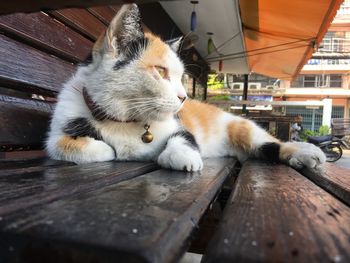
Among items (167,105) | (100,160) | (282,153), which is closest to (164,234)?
(100,160)

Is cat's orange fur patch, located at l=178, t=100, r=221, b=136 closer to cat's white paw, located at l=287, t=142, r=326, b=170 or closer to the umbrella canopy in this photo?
cat's white paw, located at l=287, t=142, r=326, b=170

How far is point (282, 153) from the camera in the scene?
6.59 feet

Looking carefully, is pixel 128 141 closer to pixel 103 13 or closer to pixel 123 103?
pixel 123 103

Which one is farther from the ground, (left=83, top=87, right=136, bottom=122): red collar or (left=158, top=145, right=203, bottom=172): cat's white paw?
(left=83, top=87, right=136, bottom=122): red collar

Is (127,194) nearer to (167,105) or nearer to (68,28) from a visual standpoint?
(167,105)

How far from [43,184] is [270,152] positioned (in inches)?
60.6

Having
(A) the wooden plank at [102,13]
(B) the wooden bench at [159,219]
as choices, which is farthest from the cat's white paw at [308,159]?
(A) the wooden plank at [102,13]

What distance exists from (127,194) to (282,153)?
1420 millimetres

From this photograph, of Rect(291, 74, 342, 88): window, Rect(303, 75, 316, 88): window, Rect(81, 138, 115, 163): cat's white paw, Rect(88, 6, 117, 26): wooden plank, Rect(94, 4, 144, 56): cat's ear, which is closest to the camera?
Rect(81, 138, 115, 163): cat's white paw

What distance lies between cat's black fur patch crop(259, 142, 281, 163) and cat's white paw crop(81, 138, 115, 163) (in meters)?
0.97

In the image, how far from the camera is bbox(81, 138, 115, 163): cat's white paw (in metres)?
1.47

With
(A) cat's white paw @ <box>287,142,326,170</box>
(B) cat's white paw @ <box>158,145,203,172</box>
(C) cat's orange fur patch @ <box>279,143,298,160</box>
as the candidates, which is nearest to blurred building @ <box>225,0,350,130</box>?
(C) cat's orange fur patch @ <box>279,143,298,160</box>

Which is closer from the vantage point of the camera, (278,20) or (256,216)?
(256,216)

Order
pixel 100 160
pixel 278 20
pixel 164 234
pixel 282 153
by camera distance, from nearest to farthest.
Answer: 1. pixel 164 234
2. pixel 100 160
3. pixel 282 153
4. pixel 278 20
